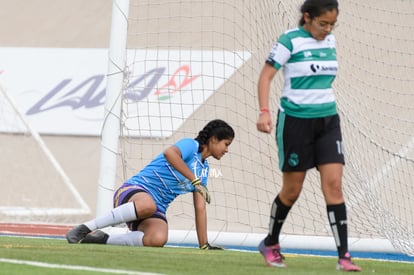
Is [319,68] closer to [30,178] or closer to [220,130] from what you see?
[220,130]

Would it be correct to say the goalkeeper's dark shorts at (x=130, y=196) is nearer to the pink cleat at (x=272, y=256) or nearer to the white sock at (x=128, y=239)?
the white sock at (x=128, y=239)

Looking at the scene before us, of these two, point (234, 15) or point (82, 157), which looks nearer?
point (234, 15)

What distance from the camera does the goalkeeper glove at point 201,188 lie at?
764 centimetres

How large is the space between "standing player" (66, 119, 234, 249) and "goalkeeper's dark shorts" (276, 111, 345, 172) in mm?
1714

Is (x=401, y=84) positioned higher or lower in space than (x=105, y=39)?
lower

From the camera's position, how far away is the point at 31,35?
18625 mm

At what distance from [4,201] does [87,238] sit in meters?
7.71

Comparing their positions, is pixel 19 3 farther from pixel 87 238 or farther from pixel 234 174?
pixel 87 238

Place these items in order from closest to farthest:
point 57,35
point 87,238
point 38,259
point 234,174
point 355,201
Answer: point 38,259 → point 87,238 → point 355,201 → point 234,174 → point 57,35

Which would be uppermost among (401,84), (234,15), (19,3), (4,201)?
(19,3)

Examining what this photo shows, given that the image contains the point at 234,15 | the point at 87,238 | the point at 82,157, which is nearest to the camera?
the point at 87,238

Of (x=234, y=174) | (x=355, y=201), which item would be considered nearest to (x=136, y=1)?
(x=234, y=174)

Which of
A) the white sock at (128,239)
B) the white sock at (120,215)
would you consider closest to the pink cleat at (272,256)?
the white sock at (120,215)

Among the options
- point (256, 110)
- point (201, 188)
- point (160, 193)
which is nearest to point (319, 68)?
point (201, 188)
